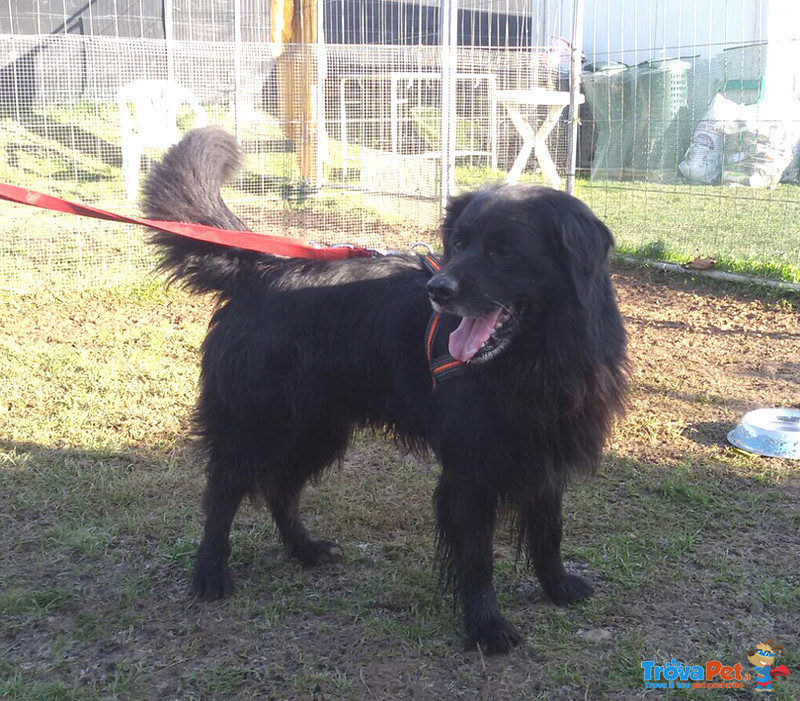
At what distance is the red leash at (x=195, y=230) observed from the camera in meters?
2.76

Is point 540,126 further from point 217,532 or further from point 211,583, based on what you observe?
point 211,583

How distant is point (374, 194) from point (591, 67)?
2.74 meters

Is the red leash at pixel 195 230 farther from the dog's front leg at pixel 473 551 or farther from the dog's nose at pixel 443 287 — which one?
the dog's front leg at pixel 473 551

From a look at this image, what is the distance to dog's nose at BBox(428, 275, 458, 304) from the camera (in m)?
2.20

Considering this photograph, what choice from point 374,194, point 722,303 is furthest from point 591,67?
point 722,303

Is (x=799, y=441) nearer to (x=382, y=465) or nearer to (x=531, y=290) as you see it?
(x=382, y=465)

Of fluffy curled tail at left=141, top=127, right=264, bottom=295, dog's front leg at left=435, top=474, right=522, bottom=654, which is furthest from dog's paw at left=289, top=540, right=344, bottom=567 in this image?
fluffy curled tail at left=141, top=127, right=264, bottom=295

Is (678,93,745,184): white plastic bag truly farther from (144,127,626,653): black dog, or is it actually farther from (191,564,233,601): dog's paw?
(191,564,233,601): dog's paw

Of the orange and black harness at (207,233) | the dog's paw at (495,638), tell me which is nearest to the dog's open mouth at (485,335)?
the orange and black harness at (207,233)

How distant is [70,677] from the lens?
2.37 meters

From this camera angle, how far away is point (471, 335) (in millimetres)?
2299

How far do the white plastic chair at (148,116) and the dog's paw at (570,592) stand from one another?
18.9 feet

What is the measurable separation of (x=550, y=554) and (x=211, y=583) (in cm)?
114

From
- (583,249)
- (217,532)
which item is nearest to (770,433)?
(583,249)
